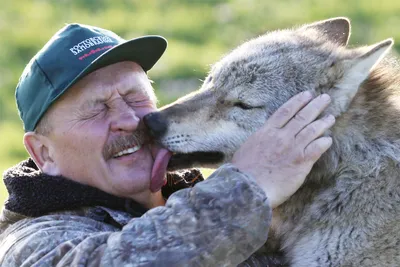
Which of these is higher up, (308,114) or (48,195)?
(308,114)

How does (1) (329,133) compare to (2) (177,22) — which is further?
(2) (177,22)

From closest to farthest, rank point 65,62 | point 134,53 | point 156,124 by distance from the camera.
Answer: point 65,62, point 156,124, point 134,53

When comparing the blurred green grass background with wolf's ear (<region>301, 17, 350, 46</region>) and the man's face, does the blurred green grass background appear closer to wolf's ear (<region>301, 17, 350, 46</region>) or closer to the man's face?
wolf's ear (<region>301, 17, 350, 46</region>)

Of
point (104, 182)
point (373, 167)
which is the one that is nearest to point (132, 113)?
point (104, 182)

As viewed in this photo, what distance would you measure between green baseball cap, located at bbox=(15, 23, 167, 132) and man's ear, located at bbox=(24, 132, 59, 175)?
0.16 ft

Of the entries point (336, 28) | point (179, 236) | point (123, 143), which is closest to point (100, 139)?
point (123, 143)

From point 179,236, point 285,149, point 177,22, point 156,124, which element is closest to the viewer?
point 179,236

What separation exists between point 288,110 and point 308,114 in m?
0.09

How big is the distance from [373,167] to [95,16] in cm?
1075

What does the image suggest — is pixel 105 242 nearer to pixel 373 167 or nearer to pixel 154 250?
pixel 154 250

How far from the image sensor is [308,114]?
355 centimetres

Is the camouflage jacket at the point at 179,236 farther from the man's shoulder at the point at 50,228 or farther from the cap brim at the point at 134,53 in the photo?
the cap brim at the point at 134,53

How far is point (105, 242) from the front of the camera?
321cm

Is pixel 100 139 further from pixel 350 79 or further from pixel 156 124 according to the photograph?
pixel 350 79
